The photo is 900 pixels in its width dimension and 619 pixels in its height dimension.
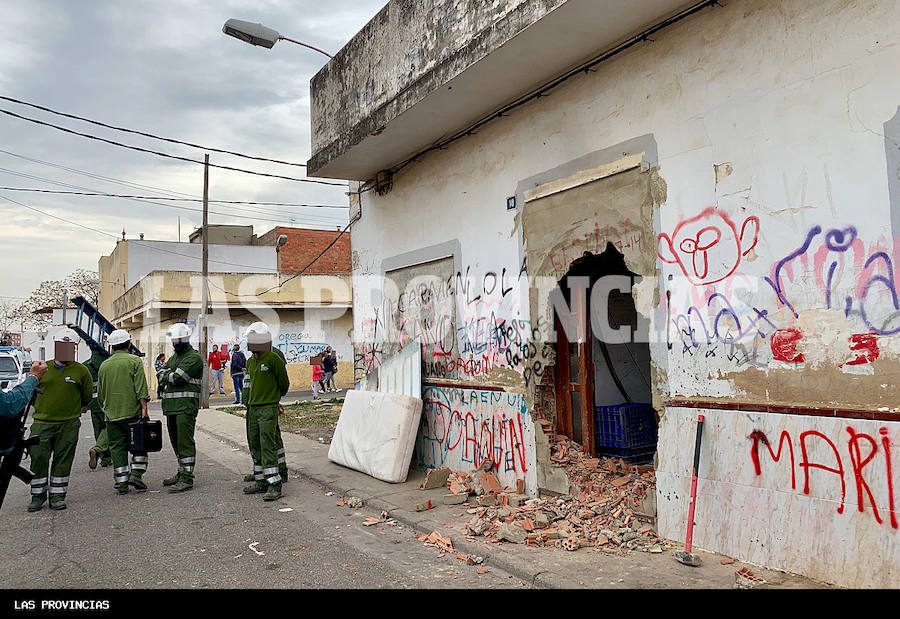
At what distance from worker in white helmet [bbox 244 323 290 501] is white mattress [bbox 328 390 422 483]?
3.64 ft

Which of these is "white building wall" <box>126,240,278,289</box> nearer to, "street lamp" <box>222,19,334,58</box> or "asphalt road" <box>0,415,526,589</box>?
"street lamp" <box>222,19,334,58</box>

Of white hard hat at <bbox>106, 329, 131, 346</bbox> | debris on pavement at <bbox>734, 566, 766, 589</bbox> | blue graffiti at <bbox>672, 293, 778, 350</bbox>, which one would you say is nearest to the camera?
debris on pavement at <bbox>734, 566, 766, 589</bbox>

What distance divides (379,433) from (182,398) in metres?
2.41

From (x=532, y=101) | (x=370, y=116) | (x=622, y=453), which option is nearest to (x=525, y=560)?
(x=622, y=453)

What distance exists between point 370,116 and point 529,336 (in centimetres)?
338

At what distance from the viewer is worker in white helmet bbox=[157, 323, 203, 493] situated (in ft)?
26.4

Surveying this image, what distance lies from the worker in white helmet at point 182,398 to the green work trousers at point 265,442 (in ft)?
2.60

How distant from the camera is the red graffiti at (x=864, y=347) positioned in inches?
160

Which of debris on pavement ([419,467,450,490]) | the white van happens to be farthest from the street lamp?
the white van

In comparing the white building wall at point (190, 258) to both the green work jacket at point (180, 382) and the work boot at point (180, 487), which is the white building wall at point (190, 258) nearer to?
the green work jacket at point (180, 382)

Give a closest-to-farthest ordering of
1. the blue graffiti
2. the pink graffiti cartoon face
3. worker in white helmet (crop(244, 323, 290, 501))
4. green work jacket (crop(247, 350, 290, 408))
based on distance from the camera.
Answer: the blue graffiti
the pink graffiti cartoon face
worker in white helmet (crop(244, 323, 290, 501))
green work jacket (crop(247, 350, 290, 408))

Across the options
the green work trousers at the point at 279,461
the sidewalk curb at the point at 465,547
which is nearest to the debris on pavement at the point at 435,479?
the sidewalk curb at the point at 465,547

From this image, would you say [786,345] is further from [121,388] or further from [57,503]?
[57,503]

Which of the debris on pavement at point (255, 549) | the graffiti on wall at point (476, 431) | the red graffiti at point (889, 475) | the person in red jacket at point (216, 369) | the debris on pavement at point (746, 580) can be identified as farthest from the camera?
the person in red jacket at point (216, 369)
